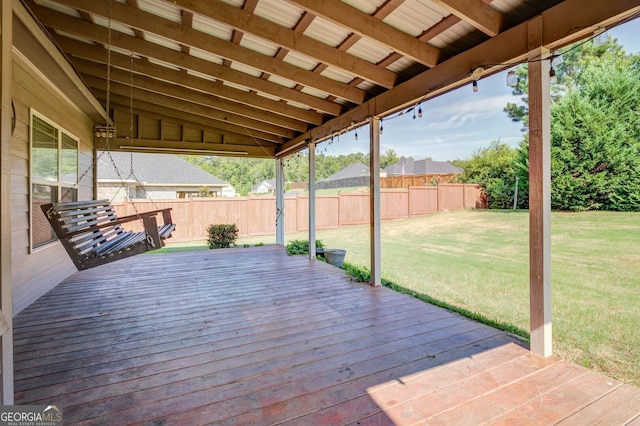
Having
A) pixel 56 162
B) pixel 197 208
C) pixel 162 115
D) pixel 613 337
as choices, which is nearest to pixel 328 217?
pixel 197 208

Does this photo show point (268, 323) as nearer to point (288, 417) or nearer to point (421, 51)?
point (288, 417)

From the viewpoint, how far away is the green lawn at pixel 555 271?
9.23 feet

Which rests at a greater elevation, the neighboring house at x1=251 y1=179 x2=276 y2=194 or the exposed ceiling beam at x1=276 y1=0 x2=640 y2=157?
the neighboring house at x1=251 y1=179 x2=276 y2=194

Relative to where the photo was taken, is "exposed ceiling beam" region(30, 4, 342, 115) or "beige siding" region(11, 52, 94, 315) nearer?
"beige siding" region(11, 52, 94, 315)

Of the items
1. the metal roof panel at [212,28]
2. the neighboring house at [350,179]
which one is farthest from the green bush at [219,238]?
the neighboring house at [350,179]

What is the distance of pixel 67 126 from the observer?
16.1 feet

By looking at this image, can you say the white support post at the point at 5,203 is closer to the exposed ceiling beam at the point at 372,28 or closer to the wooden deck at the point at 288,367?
the wooden deck at the point at 288,367

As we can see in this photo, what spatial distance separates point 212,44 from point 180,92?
7.37 feet

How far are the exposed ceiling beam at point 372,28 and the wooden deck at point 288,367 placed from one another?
270cm

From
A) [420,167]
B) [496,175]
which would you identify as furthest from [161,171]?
[420,167]

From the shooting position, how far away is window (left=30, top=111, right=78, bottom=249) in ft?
12.6

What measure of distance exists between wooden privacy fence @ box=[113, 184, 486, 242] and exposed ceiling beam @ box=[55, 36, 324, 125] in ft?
17.1

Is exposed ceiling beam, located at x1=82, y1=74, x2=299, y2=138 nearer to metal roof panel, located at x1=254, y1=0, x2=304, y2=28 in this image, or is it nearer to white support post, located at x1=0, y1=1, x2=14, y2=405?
metal roof panel, located at x1=254, y1=0, x2=304, y2=28

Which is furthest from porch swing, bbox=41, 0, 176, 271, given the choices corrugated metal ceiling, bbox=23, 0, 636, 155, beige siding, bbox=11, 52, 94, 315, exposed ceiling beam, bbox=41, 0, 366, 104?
beige siding, bbox=11, 52, 94, 315
